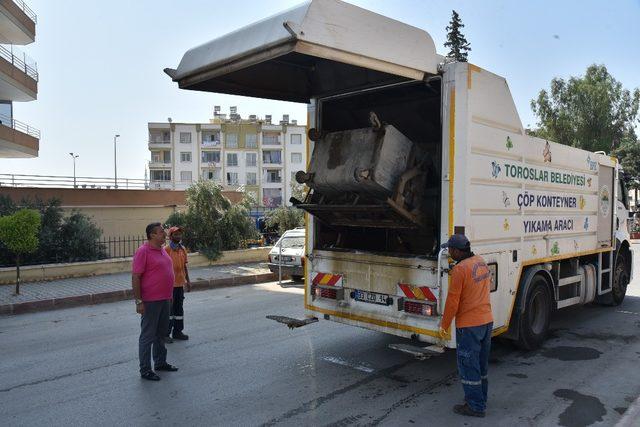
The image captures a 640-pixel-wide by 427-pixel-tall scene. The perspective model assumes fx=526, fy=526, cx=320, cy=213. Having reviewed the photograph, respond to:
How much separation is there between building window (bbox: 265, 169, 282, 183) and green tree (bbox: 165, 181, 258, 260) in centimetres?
5975

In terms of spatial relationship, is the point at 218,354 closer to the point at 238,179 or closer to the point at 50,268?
the point at 50,268

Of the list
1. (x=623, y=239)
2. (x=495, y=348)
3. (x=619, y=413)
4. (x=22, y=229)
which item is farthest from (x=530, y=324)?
(x=22, y=229)

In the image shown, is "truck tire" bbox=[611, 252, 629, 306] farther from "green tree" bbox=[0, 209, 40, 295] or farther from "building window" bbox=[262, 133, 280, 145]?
"building window" bbox=[262, 133, 280, 145]

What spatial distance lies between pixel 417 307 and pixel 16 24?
81.9ft

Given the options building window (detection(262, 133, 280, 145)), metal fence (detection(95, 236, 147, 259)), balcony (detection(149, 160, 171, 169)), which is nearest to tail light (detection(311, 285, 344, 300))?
metal fence (detection(95, 236, 147, 259))

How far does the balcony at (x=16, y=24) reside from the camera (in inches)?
887

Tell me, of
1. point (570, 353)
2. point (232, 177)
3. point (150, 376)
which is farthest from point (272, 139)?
point (150, 376)

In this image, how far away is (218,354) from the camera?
254 inches

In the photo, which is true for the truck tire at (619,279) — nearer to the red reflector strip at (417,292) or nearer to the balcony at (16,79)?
the red reflector strip at (417,292)

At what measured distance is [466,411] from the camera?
4.50 metres

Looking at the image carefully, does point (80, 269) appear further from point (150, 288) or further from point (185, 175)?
point (185, 175)

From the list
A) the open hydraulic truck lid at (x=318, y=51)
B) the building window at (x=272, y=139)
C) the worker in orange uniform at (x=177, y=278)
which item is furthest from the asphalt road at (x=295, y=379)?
the building window at (x=272, y=139)

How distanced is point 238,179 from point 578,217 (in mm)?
69443

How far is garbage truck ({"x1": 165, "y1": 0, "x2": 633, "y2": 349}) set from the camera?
4648mm
